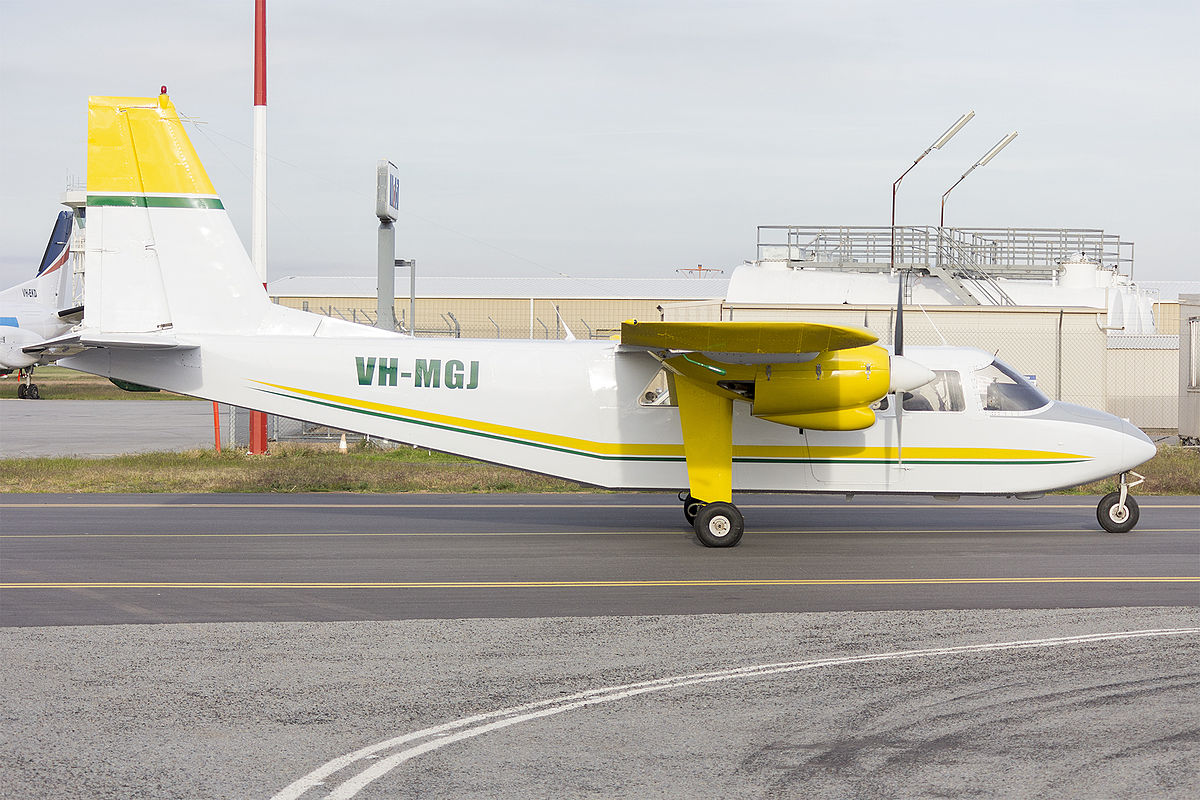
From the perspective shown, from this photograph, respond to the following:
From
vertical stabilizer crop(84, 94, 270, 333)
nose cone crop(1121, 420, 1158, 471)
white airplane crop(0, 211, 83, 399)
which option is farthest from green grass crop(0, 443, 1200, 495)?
white airplane crop(0, 211, 83, 399)

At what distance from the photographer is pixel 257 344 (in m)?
13.7

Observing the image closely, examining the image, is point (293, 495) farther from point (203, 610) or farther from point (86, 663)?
point (86, 663)

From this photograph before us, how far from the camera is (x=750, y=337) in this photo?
38.8ft

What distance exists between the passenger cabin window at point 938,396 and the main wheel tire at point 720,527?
2355mm

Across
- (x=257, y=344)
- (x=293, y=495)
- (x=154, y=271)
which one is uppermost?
(x=154, y=271)

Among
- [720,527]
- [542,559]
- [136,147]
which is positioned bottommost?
[542,559]

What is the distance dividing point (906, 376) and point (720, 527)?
2.82 metres

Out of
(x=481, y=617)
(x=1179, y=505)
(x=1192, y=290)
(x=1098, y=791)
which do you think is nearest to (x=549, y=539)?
(x=481, y=617)

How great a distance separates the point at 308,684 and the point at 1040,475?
9768mm

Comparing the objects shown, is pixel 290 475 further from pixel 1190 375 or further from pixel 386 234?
pixel 1190 375

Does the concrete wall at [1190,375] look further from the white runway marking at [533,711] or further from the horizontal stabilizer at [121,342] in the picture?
the horizontal stabilizer at [121,342]

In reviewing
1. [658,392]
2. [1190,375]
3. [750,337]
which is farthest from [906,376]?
[1190,375]

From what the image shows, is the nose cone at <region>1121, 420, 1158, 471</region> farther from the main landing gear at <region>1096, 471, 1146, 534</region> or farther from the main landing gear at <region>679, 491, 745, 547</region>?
the main landing gear at <region>679, 491, 745, 547</region>

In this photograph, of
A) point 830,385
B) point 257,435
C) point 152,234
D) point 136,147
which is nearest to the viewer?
point 830,385
